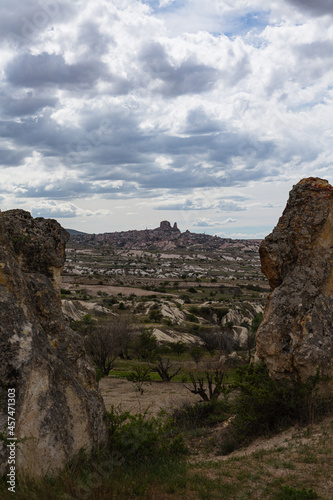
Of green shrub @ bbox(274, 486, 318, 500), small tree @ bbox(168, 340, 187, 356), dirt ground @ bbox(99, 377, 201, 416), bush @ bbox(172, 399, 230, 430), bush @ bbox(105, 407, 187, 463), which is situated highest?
green shrub @ bbox(274, 486, 318, 500)

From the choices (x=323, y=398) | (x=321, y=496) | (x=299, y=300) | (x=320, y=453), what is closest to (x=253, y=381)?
(x=323, y=398)

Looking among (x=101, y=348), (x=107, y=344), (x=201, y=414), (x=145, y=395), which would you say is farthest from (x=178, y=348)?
(x=201, y=414)

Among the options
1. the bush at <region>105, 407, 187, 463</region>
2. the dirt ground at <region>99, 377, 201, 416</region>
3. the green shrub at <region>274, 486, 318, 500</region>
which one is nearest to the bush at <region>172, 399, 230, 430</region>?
the dirt ground at <region>99, 377, 201, 416</region>

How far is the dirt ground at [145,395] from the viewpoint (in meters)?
14.9

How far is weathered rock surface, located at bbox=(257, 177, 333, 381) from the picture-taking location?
30.5 feet

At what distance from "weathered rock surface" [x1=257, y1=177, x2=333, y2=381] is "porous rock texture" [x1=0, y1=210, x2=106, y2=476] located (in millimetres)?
4767

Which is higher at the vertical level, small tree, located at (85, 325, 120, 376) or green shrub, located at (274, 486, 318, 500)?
green shrub, located at (274, 486, 318, 500)

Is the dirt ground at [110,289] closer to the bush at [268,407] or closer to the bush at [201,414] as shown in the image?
the bush at [201,414]

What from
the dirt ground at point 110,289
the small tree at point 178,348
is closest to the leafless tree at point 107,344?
the small tree at point 178,348

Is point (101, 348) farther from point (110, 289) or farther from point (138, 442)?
point (110, 289)

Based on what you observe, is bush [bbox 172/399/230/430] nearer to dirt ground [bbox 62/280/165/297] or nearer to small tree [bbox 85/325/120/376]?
small tree [bbox 85/325/120/376]

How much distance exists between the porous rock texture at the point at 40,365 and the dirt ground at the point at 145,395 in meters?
7.75

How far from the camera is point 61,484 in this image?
4.91 m

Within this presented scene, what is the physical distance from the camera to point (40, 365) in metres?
5.66
